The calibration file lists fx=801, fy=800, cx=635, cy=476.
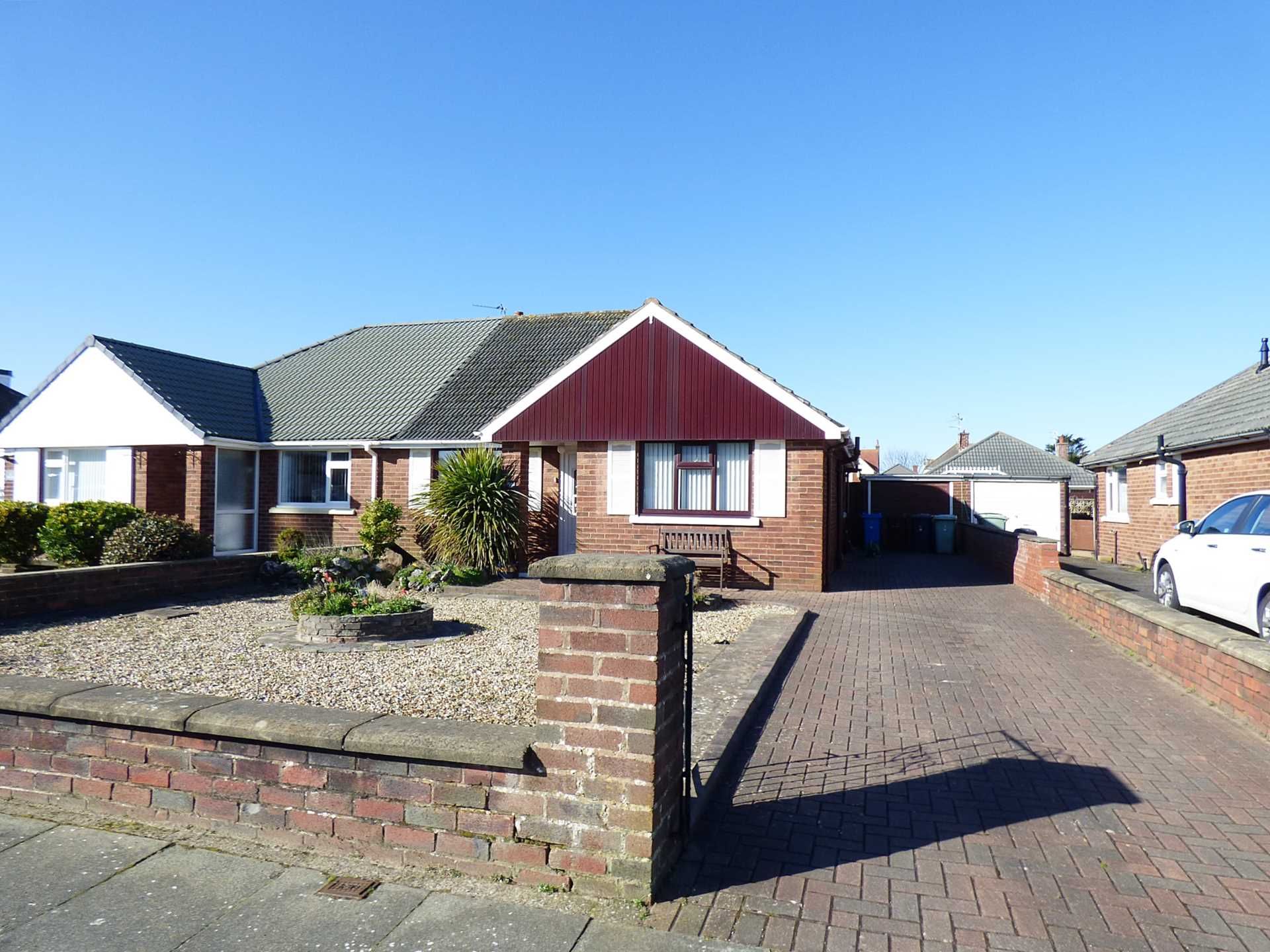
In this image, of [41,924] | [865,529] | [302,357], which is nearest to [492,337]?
[302,357]

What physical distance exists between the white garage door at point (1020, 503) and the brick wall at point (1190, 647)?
1865 cm

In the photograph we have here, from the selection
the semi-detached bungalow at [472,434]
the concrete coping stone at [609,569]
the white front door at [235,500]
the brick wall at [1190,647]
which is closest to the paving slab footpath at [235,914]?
the concrete coping stone at [609,569]

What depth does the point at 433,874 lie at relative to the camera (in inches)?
136

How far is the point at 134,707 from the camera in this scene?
12.7 feet

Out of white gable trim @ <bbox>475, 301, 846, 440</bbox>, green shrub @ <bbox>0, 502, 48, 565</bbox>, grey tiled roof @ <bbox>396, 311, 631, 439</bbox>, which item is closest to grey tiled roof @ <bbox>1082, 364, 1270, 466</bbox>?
white gable trim @ <bbox>475, 301, 846, 440</bbox>

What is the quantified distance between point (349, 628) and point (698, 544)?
266 inches

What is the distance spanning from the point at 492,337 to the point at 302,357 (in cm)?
572

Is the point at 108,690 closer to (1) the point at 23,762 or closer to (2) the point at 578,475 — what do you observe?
(1) the point at 23,762

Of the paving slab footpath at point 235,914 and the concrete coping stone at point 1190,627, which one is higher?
the concrete coping stone at point 1190,627

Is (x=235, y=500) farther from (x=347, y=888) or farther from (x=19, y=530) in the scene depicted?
(x=347, y=888)

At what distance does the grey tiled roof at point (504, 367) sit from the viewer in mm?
16922

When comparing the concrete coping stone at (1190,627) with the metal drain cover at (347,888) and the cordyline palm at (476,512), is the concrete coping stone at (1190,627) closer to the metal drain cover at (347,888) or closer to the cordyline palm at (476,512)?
the metal drain cover at (347,888)

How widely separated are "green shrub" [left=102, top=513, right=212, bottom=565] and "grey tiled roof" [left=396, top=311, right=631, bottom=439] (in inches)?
205

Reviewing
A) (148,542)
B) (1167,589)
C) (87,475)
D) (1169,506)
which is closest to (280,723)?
(148,542)
